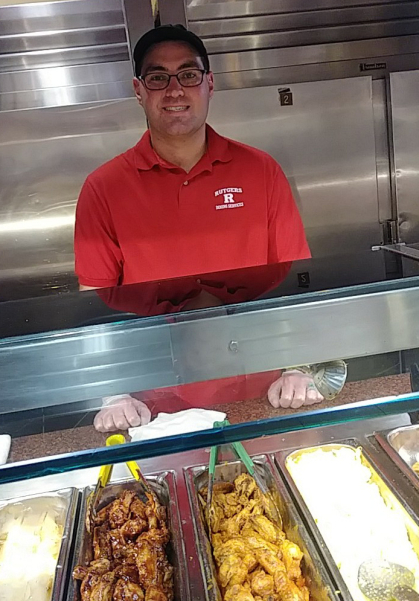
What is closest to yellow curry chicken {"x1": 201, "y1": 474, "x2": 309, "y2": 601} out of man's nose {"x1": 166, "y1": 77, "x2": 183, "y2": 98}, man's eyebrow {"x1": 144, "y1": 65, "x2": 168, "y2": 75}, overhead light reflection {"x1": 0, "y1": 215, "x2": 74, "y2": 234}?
man's nose {"x1": 166, "y1": 77, "x2": 183, "y2": 98}

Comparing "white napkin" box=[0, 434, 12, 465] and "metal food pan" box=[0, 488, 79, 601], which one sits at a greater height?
"white napkin" box=[0, 434, 12, 465]

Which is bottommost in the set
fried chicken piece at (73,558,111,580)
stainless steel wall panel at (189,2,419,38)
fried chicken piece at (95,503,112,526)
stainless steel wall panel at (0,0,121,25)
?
fried chicken piece at (73,558,111,580)

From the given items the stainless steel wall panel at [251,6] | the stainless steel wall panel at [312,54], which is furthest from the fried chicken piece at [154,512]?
the stainless steel wall panel at [251,6]

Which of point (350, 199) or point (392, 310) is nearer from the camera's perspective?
point (392, 310)

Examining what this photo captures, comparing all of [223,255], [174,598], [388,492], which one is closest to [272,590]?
[174,598]

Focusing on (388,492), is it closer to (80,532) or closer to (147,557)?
(147,557)

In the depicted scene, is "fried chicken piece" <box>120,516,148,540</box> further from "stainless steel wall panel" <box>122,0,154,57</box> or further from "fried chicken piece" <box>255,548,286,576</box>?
"stainless steel wall panel" <box>122,0,154,57</box>

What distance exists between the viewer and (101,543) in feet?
5.07

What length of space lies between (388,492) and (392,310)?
58cm

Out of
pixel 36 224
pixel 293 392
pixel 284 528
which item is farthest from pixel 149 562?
pixel 36 224

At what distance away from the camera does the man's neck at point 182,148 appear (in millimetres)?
2791

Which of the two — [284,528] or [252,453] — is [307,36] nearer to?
[252,453]

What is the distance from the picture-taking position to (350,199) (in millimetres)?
3902

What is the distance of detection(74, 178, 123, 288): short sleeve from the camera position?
2797 mm
